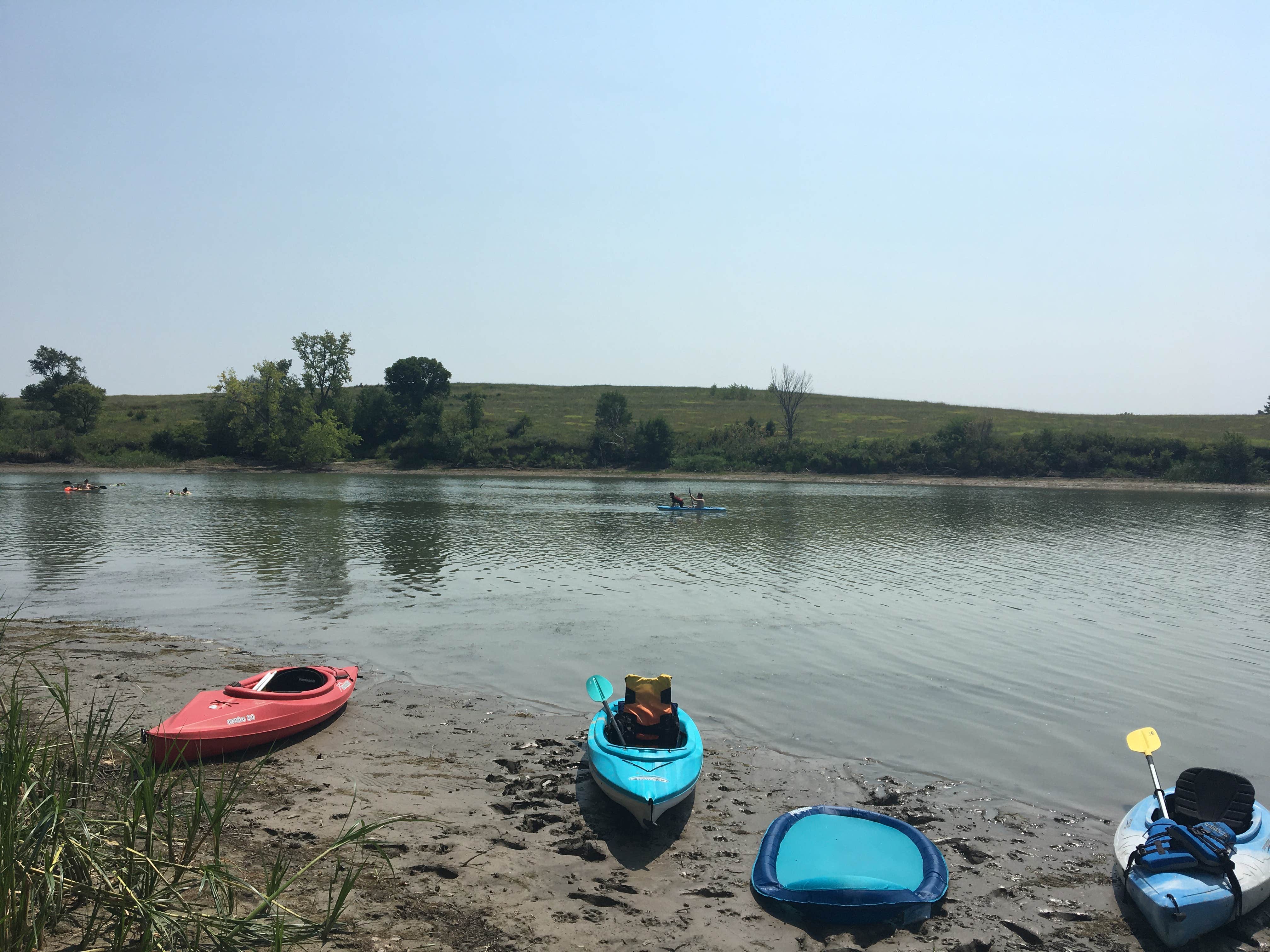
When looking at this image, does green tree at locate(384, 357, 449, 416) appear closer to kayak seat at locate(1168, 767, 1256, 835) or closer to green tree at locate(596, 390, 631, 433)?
green tree at locate(596, 390, 631, 433)

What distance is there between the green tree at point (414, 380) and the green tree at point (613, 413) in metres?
22.0

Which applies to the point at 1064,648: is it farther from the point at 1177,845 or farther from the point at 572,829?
the point at 572,829

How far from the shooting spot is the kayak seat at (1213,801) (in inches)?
286

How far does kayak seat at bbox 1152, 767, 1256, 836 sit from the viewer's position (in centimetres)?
A: 727

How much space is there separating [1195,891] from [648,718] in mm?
5431

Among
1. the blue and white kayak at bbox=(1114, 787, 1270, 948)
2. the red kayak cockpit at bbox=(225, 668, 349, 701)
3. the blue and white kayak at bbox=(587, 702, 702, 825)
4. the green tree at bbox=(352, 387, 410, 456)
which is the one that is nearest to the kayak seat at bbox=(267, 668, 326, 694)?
the red kayak cockpit at bbox=(225, 668, 349, 701)

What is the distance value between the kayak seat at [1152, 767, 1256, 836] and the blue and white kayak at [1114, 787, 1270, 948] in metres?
0.22

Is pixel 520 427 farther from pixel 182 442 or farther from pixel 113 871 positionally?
pixel 113 871

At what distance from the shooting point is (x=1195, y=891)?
245 inches

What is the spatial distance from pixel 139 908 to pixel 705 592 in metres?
16.9

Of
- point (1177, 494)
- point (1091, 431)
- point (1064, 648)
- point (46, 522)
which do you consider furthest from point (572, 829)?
point (1091, 431)

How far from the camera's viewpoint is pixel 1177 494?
5844cm

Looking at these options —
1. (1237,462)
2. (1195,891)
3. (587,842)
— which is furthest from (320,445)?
(1237,462)

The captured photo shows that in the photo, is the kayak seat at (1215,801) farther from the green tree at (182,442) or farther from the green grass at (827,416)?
the green tree at (182,442)
